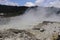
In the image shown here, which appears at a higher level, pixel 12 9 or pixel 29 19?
pixel 29 19

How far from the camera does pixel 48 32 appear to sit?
1591 centimetres

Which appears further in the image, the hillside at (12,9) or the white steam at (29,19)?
the hillside at (12,9)

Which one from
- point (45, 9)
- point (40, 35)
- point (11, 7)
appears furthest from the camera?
point (11, 7)

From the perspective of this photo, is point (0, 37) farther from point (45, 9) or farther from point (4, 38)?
point (45, 9)

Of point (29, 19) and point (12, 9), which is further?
point (12, 9)

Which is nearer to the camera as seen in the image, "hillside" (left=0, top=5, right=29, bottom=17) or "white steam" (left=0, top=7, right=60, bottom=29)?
"white steam" (left=0, top=7, right=60, bottom=29)

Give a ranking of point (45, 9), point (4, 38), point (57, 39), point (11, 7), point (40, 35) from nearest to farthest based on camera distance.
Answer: point (57, 39) → point (4, 38) → point (40, 35) → point (45, 9) → point (11, 7)

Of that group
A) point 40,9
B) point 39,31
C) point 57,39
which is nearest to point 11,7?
point 40,9

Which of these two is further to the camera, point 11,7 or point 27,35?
point 11,7

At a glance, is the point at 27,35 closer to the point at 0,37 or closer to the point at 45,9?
the point at 0,37

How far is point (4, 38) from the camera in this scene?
1421cm

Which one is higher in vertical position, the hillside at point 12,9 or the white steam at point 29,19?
the white steam at point 29,19

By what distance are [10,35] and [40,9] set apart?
19623 mm

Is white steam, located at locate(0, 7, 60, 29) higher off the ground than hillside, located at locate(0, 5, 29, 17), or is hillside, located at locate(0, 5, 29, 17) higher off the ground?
white steam, located at locate(0, 7, 60, 29)
